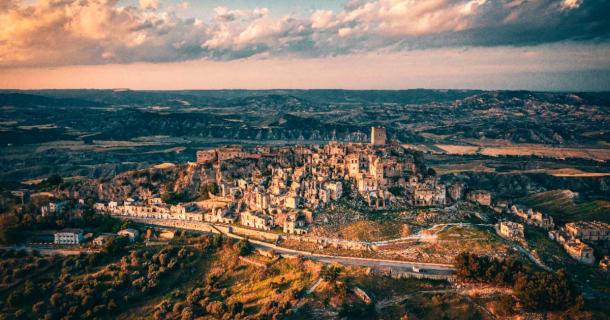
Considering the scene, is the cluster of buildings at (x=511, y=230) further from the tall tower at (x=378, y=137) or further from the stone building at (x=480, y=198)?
the tall tower at (x=378, y=137)

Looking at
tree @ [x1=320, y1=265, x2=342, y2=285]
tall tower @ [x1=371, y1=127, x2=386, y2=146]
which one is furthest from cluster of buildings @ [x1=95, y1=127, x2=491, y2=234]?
tree @ [x1=320, y1=265, x2=342, y2=285]

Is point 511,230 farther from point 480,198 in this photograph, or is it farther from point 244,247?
point 244,247

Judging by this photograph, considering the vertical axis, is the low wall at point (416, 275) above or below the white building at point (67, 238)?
above

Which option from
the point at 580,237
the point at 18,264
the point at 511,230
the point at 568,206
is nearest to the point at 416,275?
the point at 511,230

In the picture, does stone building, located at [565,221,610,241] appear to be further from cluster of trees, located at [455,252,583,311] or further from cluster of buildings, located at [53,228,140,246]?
cluster of buildings, located at [53,228,140,246]

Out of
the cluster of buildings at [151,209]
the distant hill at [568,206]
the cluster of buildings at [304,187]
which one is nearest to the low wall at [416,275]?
the cluster of buildings at [304,187]

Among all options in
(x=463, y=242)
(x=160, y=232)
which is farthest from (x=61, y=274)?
(x=463, y=242)

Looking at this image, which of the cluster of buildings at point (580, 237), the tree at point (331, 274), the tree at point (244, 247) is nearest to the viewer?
the tree at point (331, 274)
